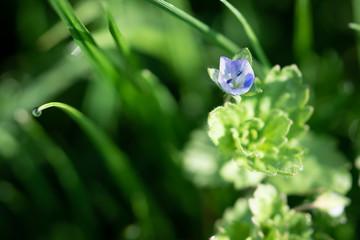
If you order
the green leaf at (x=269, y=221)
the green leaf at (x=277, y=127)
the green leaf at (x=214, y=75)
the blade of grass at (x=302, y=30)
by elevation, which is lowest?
the green leaf at (x=269, y=221)

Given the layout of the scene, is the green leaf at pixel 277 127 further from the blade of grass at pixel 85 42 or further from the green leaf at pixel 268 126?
the blade of grass at pixel 85 42

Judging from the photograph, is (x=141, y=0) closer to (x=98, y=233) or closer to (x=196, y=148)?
(x=196, y=148)

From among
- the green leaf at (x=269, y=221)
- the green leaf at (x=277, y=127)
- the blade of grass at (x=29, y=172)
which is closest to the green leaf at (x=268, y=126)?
the green leaf at (x=277, y=127)

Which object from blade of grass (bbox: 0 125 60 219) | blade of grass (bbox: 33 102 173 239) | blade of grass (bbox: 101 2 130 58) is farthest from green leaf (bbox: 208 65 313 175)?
blade of grass (bbox: 0 125 60 219)

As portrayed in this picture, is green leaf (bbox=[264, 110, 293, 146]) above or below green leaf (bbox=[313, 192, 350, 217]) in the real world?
above

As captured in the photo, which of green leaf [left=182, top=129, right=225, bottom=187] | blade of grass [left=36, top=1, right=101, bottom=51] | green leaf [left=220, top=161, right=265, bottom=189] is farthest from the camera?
blade of grass [left=36, top=1, right=101, bottom=51]

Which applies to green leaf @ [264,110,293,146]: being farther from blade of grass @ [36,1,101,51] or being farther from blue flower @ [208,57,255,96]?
blade of grass @ [36,1,101,51]

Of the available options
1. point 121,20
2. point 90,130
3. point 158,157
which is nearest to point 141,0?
point 121,20
